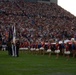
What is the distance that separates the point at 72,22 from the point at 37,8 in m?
7.85

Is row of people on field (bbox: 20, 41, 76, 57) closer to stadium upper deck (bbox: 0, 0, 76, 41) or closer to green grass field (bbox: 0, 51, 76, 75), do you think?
green grass field (bbox: 0, 51, 76, 75)

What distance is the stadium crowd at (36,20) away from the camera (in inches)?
2183

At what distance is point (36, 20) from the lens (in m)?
63.9

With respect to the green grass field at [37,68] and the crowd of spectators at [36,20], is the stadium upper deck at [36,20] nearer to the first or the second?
the crowd of spectators at [36,20]

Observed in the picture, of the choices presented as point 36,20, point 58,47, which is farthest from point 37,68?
point 36,20

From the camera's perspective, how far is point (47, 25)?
205ft

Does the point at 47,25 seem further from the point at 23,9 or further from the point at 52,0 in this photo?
the point at 52,0

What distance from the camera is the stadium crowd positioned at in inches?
2183

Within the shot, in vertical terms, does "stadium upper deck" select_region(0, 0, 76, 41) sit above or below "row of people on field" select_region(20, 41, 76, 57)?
above

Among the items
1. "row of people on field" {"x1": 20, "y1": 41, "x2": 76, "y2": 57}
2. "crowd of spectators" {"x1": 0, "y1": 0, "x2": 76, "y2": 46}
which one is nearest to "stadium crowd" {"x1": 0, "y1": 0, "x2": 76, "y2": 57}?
"crowd of spectators" {"x1": 0, "y1": 0, "x2": 76, "y2": 46}

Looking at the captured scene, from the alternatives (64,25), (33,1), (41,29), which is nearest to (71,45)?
(41,29)

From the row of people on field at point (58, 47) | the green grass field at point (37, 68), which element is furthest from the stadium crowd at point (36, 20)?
the green grass field at point (37, 68)

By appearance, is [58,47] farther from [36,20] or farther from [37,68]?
[36,20]

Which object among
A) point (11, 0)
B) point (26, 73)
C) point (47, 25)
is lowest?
point (26, 73)
